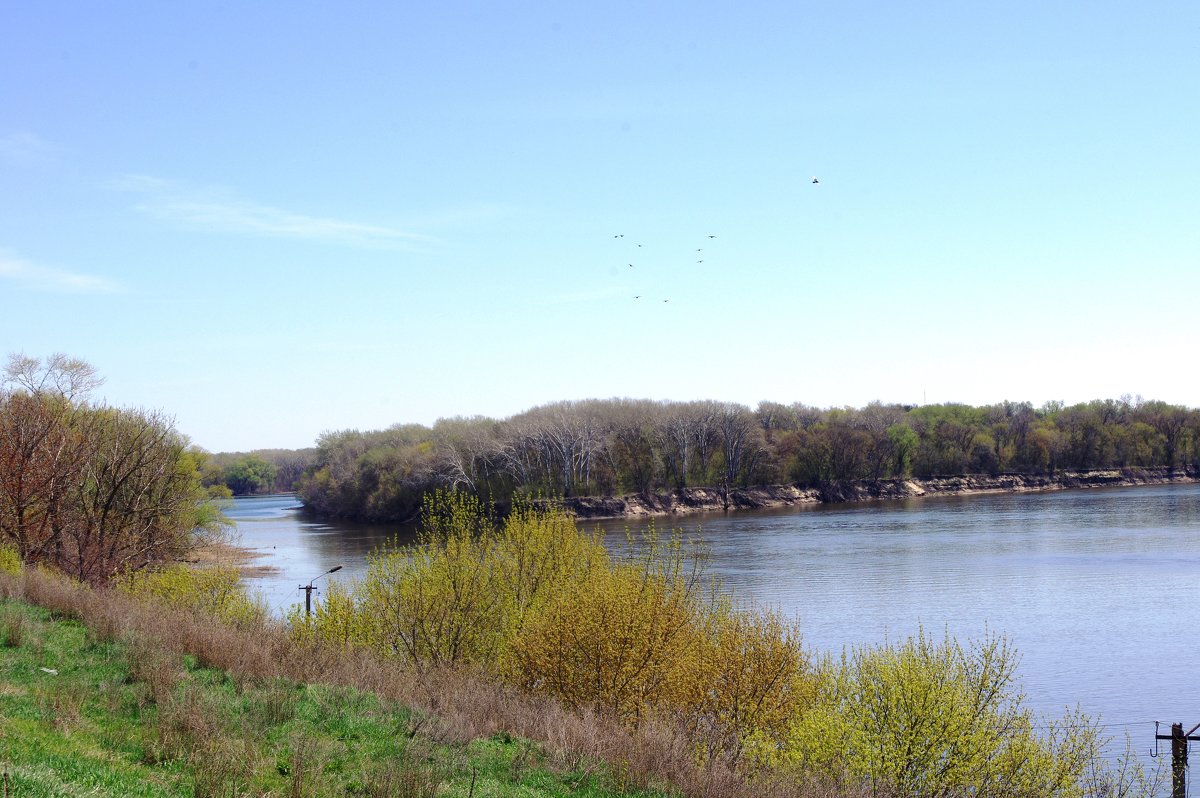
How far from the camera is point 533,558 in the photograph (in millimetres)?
31688

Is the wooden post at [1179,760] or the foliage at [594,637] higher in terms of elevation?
the foliage at [594,637]

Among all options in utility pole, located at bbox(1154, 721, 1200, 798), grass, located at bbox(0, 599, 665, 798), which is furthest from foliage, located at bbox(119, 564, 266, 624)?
utility pole, located at bbox(1154, 721, 1200, 798)

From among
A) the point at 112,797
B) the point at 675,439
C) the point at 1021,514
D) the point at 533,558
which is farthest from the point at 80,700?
the point at 675,439

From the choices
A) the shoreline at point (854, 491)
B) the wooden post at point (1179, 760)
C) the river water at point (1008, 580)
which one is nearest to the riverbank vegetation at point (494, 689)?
the wooden post at point (1179, 760)

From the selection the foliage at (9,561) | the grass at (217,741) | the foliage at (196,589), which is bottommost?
the foliage at (196,589)

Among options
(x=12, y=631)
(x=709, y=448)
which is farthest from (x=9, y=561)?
(x=709, y=448)

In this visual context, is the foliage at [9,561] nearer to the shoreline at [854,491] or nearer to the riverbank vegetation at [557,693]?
the riverbank vegetation at [557,693]

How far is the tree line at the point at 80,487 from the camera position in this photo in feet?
117

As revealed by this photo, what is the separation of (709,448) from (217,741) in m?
118

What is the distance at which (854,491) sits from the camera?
12912 centimetres

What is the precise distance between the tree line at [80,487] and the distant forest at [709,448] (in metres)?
60.9

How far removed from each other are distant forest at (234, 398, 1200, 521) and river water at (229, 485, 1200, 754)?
1573 centimetres

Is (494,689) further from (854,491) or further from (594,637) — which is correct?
(854,491)

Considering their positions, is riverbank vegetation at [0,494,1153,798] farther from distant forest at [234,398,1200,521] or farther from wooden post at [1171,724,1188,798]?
distant forest at [234,398,1200,521]
